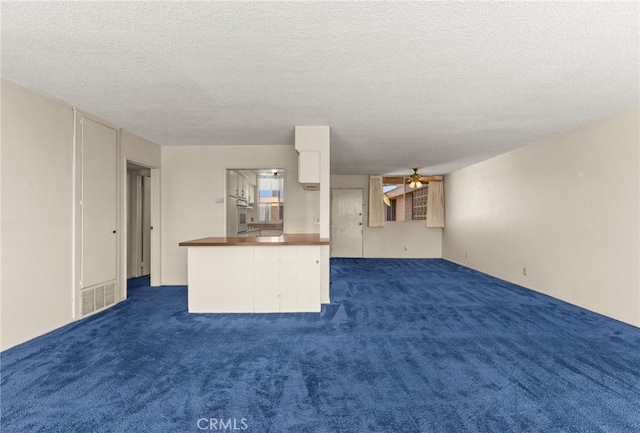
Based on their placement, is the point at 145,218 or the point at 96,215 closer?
the point at 96,215

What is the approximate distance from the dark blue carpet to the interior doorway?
95.7 inches

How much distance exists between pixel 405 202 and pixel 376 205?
1311 millimetres

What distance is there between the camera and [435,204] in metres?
9.07

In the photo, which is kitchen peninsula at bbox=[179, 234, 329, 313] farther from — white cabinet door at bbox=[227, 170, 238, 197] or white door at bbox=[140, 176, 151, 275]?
white door at bbox=[140, 176, 151, 275]

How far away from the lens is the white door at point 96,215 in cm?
370

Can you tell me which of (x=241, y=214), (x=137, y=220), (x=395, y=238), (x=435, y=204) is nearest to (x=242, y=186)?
(x=241, y=214)

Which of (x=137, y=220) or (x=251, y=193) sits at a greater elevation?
(x=251, y=193)

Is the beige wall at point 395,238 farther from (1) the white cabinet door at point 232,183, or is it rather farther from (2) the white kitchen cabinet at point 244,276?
(2) the white kitchen cabinet at point 244,276

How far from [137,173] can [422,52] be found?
18.7 ft

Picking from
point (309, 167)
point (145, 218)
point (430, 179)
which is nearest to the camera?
point (309, 167)

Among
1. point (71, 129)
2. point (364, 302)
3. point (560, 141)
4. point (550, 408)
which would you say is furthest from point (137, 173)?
point (560, 141)

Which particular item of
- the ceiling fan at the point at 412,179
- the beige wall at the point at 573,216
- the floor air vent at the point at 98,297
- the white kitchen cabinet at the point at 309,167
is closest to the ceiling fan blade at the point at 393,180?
the ceiling fan at the point at 412,179

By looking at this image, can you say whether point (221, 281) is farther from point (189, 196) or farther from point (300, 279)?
point (189, 196)

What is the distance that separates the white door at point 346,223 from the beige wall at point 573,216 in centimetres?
351
